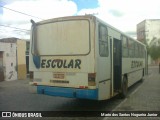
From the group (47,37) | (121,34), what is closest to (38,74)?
(47,37)

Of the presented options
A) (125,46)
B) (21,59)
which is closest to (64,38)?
(125,46)

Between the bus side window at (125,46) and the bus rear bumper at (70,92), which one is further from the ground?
the bus side window at (125,46)

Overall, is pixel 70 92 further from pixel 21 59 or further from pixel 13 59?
pixel 21 59

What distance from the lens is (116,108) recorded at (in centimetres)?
1059

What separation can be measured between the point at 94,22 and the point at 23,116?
3.79 metres

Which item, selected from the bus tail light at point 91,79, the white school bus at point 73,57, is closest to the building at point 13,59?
the white school bus at point 73,57

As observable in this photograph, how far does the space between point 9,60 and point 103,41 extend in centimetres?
1682

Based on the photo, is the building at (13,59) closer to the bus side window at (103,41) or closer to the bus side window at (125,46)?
the bus side window at (125,46)

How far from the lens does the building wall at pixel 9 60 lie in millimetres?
24266

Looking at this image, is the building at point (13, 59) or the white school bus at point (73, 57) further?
the building at point (13, 59)

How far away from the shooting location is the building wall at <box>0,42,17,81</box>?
24.3 metres

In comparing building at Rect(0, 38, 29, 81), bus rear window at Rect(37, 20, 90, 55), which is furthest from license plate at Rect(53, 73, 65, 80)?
building at Rect(0, 38, 29, 81)

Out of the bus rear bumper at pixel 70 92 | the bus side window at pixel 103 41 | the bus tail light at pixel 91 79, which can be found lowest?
the bus rear bumper at pixel 70 92

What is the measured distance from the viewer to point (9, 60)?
82.1ft
